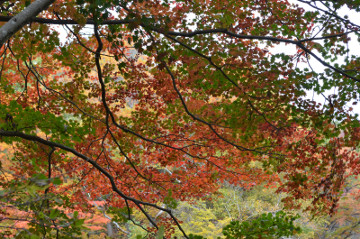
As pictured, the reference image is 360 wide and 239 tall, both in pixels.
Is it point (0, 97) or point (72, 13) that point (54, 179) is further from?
point (0, 97)

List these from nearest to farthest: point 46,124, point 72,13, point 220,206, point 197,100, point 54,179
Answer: point 54,179, point 72,13, point 46,124, point 197,100, point 220,206

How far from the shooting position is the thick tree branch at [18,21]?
2399mm

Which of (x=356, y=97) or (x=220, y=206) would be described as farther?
(x=220, y=206)

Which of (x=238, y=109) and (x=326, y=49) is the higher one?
(x=326, y=49)

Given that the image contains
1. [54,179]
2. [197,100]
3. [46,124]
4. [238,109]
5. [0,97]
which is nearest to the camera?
[54,179]

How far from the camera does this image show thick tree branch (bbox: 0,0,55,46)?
240 cm

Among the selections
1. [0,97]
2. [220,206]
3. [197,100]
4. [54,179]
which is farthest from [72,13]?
[220,206]

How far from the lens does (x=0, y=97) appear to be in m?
8.42

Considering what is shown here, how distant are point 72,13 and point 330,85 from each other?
3.85 meters

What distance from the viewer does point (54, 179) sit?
5.35 feet

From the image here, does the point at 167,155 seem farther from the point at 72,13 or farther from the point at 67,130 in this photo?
the point at 72,13

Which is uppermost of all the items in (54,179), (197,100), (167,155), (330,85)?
(197,100)

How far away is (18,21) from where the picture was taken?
249 centimetres

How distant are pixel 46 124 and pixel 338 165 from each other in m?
4.39
